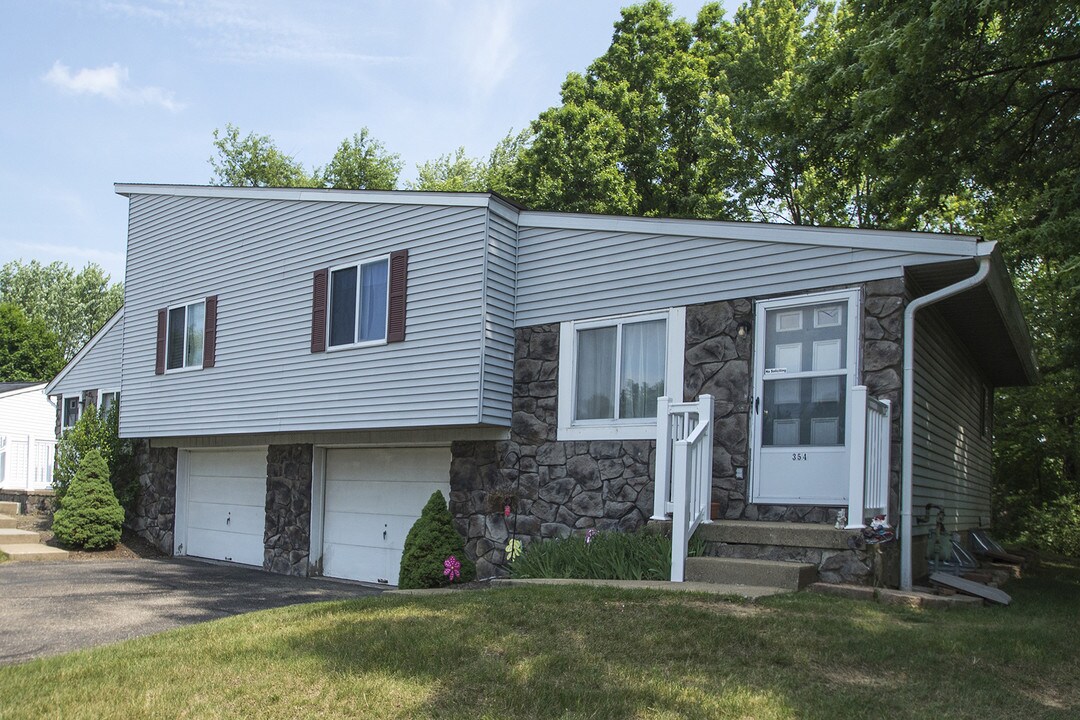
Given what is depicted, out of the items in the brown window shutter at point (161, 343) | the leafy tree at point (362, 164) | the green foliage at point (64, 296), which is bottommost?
the brown window shutter at point (161, 343)

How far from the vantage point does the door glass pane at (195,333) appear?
14031 mm

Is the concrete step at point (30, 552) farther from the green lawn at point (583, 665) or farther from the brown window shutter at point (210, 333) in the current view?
the green lawn at point (583, 665)

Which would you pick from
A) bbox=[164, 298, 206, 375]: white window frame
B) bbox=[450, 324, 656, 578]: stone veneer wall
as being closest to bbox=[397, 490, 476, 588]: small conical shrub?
bbox=[450, 324, 656, 578]: stone veneer wall

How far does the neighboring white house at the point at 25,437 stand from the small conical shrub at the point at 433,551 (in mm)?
15348

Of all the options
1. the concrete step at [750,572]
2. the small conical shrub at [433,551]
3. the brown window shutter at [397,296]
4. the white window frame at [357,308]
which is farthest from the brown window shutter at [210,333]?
the concrete step at [750,572]

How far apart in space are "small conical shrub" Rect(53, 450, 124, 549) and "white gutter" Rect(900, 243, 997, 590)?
12.0 m

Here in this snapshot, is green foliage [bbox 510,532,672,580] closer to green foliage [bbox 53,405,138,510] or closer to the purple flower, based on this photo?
the purple flower

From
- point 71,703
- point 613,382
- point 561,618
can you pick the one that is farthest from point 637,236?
point 71,703

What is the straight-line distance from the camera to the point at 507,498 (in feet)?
34.2

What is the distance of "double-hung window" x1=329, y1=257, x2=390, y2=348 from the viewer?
11.4 meters

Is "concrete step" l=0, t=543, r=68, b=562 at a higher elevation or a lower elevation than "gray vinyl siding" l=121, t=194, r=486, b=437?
lower

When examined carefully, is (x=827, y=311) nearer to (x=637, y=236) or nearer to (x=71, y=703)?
(x=637, y=236)

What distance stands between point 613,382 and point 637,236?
1560 millimetres

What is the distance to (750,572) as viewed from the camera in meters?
7.39
